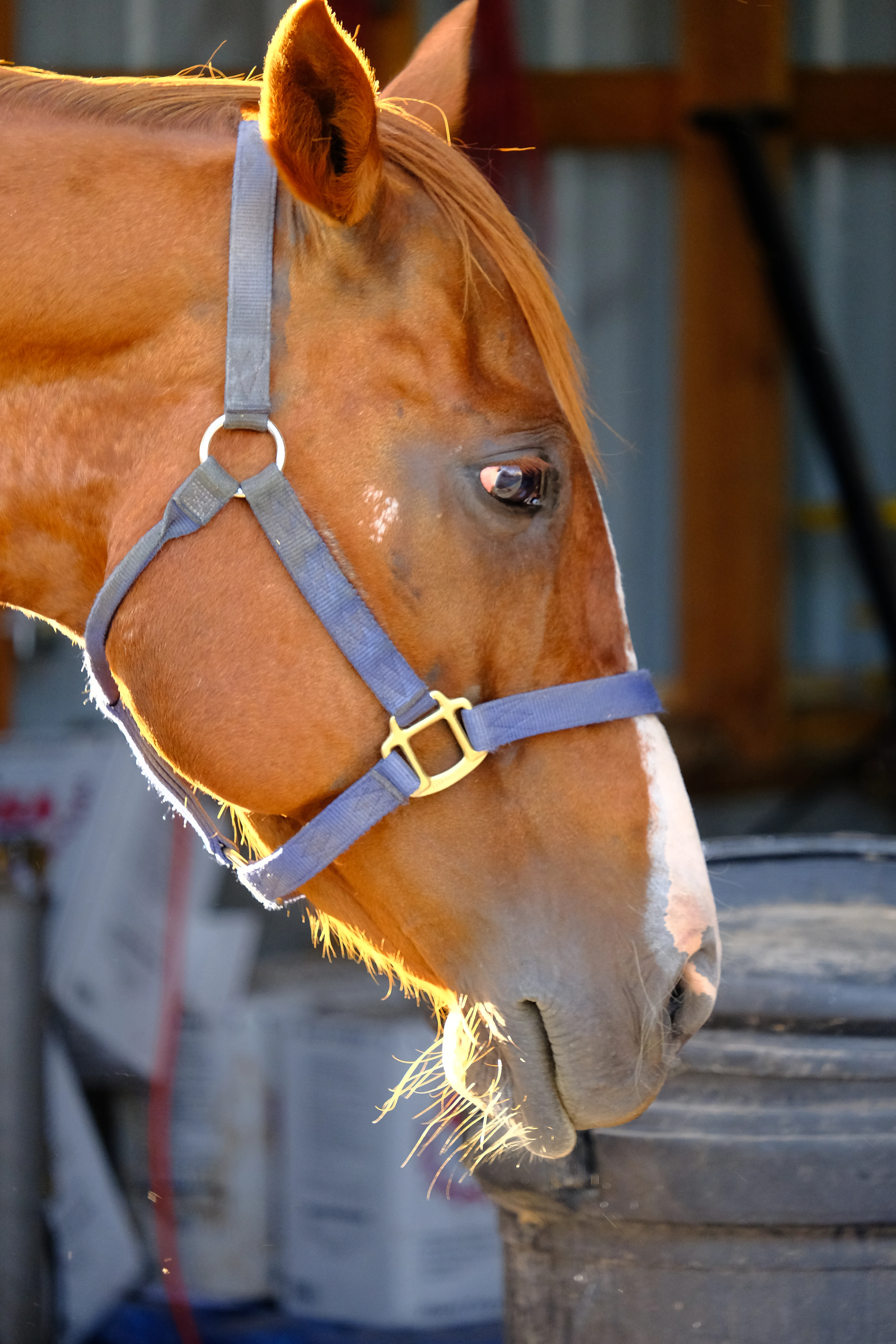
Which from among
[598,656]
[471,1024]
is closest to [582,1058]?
[471,1024]

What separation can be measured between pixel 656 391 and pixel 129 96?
3.39 meters

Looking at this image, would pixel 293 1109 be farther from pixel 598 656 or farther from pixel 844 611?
pixel 844 611

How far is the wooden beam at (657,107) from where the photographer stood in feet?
13.5

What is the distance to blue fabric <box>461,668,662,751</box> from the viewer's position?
107 cm

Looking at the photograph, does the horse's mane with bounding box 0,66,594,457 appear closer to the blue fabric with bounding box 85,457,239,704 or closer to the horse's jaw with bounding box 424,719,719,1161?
the blue fabric with bounding box 85,457,239,704

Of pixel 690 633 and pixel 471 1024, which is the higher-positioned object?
pixel 471 1024

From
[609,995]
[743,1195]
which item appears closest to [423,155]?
[609,995]

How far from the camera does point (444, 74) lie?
1.38 meters

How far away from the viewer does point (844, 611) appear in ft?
15.4

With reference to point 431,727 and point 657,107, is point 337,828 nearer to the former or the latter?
point 431,727

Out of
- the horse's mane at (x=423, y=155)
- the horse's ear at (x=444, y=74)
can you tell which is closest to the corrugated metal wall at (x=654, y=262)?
the horse's ear at (x=444, y=74)

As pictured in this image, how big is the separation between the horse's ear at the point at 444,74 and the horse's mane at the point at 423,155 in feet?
0.64

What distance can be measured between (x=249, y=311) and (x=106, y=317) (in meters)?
0.13

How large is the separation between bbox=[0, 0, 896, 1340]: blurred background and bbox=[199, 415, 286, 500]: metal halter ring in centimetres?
277
